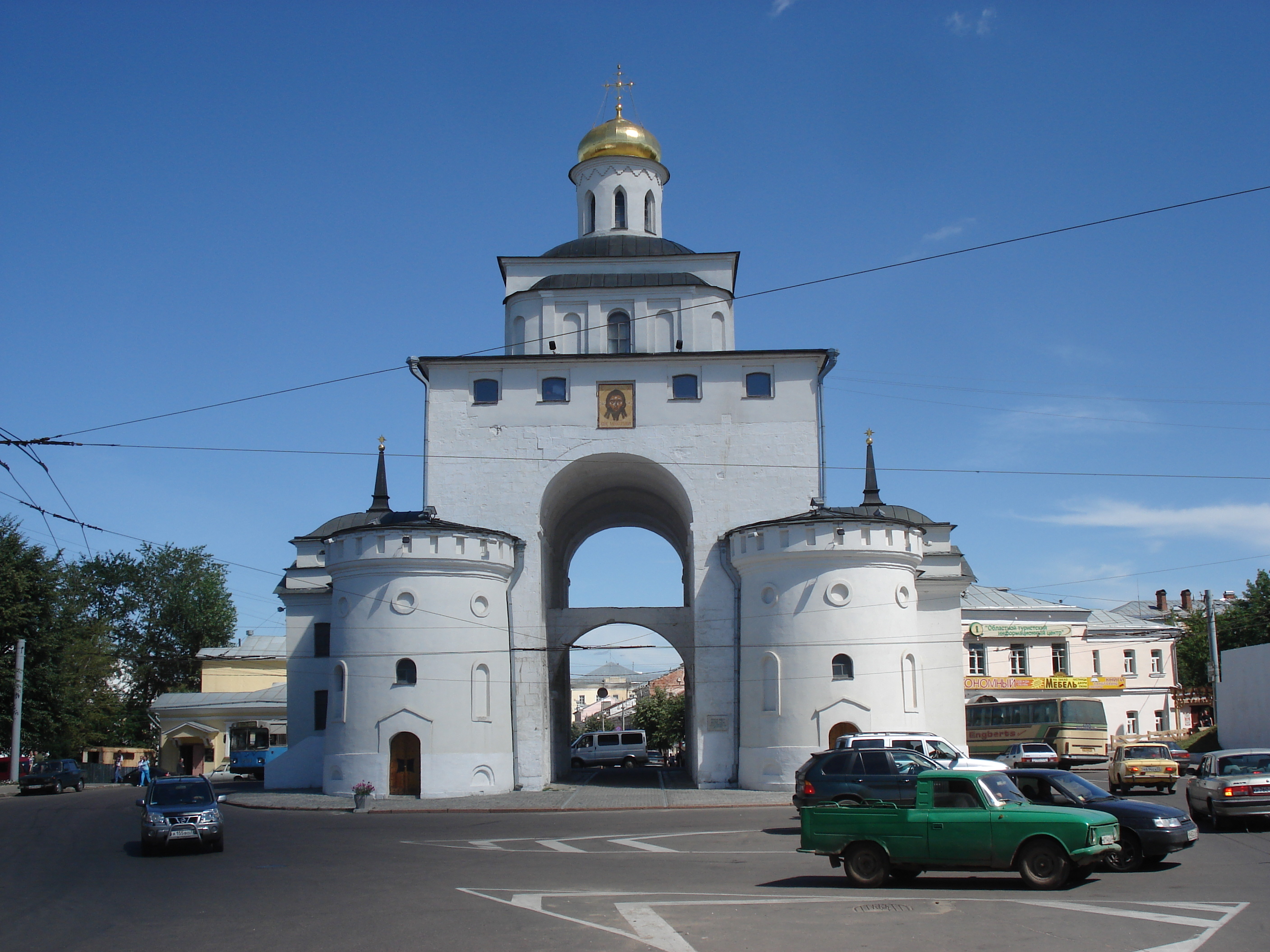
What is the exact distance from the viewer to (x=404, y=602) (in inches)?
1278

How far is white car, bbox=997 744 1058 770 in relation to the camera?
125ft

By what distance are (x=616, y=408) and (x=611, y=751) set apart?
20.4m

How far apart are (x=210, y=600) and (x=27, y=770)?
30943 millimetres

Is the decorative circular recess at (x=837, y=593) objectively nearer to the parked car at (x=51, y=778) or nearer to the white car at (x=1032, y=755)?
the white car at (x=1032, y=755)

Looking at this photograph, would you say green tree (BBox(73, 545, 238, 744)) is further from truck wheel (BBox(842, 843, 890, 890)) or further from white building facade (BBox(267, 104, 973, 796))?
truck wheel (BBox(842, 843, 890, 890))

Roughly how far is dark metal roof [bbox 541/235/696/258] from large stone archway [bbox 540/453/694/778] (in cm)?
853

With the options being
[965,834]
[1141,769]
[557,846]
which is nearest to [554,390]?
[557,846]

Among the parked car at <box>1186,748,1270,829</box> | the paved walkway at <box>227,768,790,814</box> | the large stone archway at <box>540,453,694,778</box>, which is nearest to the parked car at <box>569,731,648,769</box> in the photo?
the large stone archway at <box>540,453,694,778</box>

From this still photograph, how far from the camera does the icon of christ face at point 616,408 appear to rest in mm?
36062

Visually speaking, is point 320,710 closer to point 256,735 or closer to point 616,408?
point 616,408

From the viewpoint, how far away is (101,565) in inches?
2987

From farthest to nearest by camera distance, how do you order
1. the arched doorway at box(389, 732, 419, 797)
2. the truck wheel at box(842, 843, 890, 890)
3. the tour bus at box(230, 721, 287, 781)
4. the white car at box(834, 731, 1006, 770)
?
the tour bus at box(230, 721, 287, 781)
the arched doorway at box(389, 732, 419, 797)
the white car at box(834, 731, 1006, 770)
the truck wheel at box(842, 843, 890, 890)

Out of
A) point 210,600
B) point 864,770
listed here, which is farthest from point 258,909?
point 210,600

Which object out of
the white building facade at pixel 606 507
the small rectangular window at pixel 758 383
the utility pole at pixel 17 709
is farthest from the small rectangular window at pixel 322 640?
the small rectangular window at pixel 758 383
